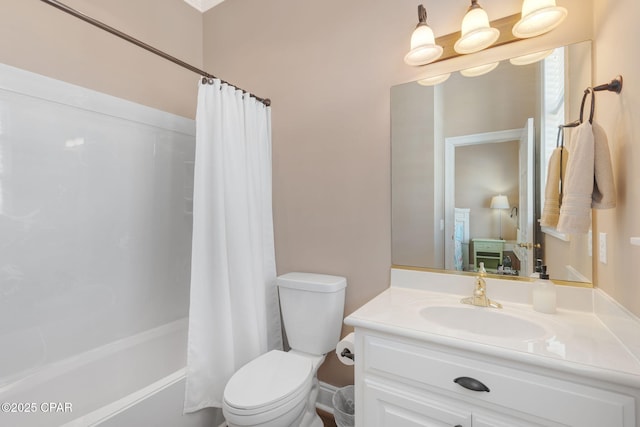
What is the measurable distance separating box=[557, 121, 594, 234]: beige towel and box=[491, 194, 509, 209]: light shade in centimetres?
31

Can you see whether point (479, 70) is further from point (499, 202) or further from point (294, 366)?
point (294, 366)

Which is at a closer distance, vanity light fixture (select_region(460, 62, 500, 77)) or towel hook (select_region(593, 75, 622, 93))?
towel hook (select_region(593, 75, 622, 93))

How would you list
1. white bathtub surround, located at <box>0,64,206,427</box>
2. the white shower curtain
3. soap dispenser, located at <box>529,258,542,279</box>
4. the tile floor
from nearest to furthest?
soap dispenser, located at <box>529,258,542,279</box> < white bathtub surround, located at <box>0,64,206,427</box> < the white shower curtain < the tile floor

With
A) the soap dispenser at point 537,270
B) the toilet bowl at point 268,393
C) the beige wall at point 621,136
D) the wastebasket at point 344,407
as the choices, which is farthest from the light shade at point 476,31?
the wastebasket at point 344,407

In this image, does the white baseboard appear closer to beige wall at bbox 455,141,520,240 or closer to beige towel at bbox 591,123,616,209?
beige wall at bbox 455,141,520,240

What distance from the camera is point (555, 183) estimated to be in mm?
1205

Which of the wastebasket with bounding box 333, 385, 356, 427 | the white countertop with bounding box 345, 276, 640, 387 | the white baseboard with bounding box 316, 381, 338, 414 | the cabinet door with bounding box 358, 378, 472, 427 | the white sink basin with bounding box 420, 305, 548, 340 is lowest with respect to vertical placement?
the white baseboard with bounding box 316, 381, 338, 414

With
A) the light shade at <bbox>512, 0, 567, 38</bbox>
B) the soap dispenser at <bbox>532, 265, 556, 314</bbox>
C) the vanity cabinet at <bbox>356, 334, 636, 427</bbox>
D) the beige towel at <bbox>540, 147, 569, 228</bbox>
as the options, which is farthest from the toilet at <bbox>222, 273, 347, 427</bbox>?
the light shade at <bbox>512, 0, 567, 38</bbox>

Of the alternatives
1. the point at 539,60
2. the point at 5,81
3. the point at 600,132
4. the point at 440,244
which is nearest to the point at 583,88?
the point at 539,60

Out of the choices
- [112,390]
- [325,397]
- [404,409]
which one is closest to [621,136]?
[404,409]

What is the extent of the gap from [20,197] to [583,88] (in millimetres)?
2564

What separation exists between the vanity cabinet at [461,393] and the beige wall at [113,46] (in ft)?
7.11

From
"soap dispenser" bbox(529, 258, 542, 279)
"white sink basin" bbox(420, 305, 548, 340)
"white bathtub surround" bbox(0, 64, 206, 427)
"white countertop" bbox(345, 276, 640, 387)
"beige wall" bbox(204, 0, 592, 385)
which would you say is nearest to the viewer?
"white countertop" bbox(345, 276, 640, 387)

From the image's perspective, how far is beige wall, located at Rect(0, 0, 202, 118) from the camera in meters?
1.54
